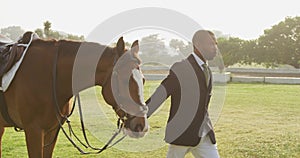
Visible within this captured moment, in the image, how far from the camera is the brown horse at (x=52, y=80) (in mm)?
3361

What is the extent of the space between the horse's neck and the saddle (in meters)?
0.44

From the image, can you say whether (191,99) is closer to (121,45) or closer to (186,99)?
(186,99)

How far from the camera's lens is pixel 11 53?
3855 mm

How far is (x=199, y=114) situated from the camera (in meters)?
3.90

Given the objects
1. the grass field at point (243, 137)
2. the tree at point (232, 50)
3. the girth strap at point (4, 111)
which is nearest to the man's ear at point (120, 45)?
the girth strap at point (4, 111)

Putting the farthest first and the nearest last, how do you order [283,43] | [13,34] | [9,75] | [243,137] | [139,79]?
[283,43]
[13,34]
[243,137]
[9,75]
[139,79]

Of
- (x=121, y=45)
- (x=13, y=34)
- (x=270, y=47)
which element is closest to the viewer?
(x=121, y=45)

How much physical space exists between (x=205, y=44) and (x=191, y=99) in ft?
1.76

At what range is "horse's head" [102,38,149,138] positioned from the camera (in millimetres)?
3152

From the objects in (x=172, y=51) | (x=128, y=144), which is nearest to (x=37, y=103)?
(x=172, y=51)

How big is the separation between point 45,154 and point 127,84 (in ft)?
Answer: 4.54

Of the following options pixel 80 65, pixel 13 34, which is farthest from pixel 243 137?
pixel 13 34

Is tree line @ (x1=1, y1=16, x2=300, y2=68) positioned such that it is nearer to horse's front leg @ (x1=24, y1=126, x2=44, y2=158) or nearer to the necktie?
the necktie

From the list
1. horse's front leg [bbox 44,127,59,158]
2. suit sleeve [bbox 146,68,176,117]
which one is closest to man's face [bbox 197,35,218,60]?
suit sleeve [bbox 146,68,176,117]
